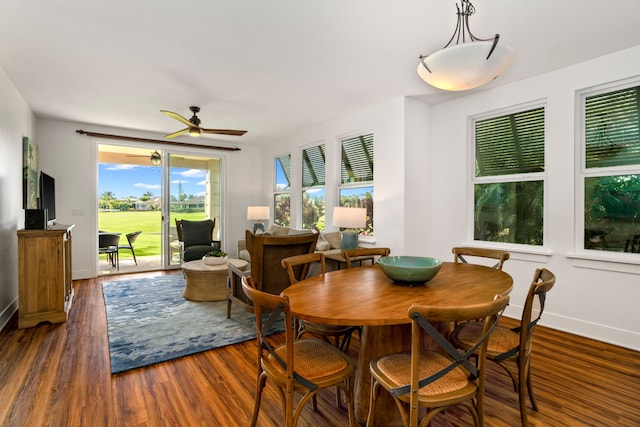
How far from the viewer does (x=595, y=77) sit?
9.86 ft

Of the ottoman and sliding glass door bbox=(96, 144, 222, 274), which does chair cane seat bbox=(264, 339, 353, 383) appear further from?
sliding glass door bbox=(96, 144, 222, 274)

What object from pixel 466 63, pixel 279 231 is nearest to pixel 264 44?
pixel 466 63

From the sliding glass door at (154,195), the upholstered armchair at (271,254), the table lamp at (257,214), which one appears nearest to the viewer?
the upholstered armchair at (271,254)

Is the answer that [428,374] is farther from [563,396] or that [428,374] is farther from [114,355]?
[114,355]

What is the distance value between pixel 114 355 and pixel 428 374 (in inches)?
98.3

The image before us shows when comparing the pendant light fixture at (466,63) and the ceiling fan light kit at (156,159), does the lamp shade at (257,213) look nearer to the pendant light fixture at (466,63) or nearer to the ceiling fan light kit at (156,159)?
the ceiling fan light kit at (156,159)

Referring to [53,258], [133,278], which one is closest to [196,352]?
[53,258]

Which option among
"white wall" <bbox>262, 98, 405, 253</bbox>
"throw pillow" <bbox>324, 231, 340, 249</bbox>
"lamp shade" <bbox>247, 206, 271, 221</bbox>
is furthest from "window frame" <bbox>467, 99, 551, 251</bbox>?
"lamp shade" <bbox>247, 206, 271, 221</bbox>

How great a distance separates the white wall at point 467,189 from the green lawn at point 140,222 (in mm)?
3512

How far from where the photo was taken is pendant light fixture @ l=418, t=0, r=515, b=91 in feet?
5.50

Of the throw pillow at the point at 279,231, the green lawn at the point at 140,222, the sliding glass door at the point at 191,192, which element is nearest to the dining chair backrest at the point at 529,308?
the throw pillow at the point at 279,231

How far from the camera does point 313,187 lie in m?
5.82

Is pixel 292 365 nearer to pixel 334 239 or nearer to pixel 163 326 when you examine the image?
pixel 163 326

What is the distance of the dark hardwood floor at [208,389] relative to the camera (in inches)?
74.1
